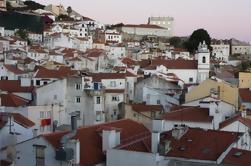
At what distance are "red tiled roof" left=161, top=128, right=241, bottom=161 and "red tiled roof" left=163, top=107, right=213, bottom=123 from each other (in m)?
7.12

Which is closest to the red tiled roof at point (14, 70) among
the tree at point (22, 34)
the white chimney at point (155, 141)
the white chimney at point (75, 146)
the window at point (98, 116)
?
the window at point (98, 116)

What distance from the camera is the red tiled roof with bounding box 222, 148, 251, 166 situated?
763 inches

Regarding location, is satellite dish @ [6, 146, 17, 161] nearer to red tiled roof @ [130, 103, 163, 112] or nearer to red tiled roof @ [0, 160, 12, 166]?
red tiled roof @ [0, 160, 12, 166]

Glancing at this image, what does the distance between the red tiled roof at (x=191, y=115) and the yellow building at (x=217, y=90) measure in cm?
885

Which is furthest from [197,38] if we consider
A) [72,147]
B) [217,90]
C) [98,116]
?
[72,147]

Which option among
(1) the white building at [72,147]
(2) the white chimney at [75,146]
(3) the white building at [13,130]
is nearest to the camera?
(2) the white chimney at [75,146]

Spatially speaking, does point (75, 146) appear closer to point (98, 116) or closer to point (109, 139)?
point (109, 139)

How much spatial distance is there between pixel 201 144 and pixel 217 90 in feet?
64.1

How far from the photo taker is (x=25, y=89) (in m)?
41.0

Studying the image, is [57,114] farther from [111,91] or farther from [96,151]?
[96,151]

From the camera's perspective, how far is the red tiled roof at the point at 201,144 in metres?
20.2

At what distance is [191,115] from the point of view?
30.4 meters

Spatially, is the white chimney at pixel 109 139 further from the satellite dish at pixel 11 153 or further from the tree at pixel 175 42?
the tree at pixel 175 42

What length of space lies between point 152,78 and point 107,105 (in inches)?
357
